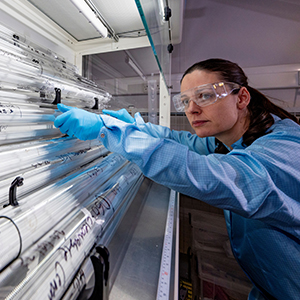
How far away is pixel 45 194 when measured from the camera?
1.60 ft

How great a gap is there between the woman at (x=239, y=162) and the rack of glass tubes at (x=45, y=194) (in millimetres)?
114

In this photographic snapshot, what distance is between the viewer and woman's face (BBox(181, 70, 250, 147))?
807 mm

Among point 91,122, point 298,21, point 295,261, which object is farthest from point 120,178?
point 298,21

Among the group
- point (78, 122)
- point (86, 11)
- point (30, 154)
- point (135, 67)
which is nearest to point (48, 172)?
point (30, 154)

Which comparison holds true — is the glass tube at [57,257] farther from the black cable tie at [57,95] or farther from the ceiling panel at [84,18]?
the ceiling panel at [84,18]

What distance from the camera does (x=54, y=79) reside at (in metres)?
0.65

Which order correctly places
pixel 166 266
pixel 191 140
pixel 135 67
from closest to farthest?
pixel 166 266 → pixel 191 140 → pixel 135 67

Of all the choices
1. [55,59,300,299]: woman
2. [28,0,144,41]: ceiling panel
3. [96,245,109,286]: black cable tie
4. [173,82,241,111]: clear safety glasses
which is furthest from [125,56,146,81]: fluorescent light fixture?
[96,245,109,286]: black cable tie

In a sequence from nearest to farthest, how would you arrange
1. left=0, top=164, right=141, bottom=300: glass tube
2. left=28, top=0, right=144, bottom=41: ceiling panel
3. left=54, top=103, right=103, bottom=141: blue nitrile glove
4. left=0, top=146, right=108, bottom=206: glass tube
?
left=0, top=164, right=141, bottom=300: glass tube < left=0, top=146, right=108, bottom=206: glass tube < left=54, top=103, right=103, bottom=141: blue nitrile glove < left=28, top=0, right=144, bottom=41: ceiling panel

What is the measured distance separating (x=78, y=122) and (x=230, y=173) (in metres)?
0.56

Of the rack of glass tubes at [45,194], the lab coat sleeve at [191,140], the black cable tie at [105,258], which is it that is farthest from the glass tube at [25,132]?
the lab coat sleeve at [191,140]

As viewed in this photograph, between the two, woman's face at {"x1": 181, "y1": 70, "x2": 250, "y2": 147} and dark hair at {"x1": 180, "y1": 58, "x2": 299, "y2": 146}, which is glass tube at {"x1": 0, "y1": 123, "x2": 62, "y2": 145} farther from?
dark hair at {"x1": 180, "y1": 58, "x2": 299, "y2": 146}

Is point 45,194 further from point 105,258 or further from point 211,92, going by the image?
point 211,92

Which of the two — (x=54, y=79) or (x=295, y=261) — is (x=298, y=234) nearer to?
(x=295, y=261)
